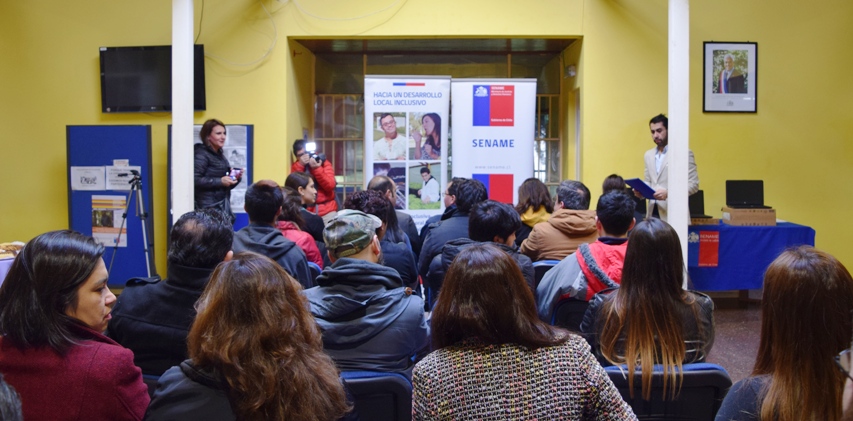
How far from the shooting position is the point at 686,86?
17.6 ft

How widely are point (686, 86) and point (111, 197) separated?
5182mm

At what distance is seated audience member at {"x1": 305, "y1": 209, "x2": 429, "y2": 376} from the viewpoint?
2340 millimetres

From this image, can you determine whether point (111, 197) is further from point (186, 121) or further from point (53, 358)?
point (53, 358)

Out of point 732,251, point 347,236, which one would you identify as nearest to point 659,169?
point 732,251

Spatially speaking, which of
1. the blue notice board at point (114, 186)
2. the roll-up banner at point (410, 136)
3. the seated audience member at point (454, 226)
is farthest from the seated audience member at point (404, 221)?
the blue notice board at point (114, 186)

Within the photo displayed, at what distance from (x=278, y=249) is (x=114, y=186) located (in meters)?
4.21

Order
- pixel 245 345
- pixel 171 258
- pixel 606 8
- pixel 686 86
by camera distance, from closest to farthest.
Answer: pixel 245 345 → pixel 171 258 → pixel 686 86 → pixel 606 8

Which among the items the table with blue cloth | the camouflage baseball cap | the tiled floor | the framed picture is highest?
the framed picture

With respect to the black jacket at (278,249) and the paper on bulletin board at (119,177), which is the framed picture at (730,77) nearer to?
the black jacket at (278,249)

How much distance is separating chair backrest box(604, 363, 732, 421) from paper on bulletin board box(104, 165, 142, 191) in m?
5.97

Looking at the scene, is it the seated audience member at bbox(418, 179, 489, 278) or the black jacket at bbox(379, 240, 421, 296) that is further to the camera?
the seated audience member at bbox(418, 179, 489, 278)

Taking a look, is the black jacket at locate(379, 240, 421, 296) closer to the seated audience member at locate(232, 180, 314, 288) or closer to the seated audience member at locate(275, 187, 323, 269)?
the seated audience member at locate(232, 180, 314, 288)

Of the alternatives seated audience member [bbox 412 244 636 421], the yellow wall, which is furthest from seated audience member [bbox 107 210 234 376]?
the yellow wall

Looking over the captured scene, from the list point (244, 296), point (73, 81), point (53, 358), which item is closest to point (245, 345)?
point (244, 296)
